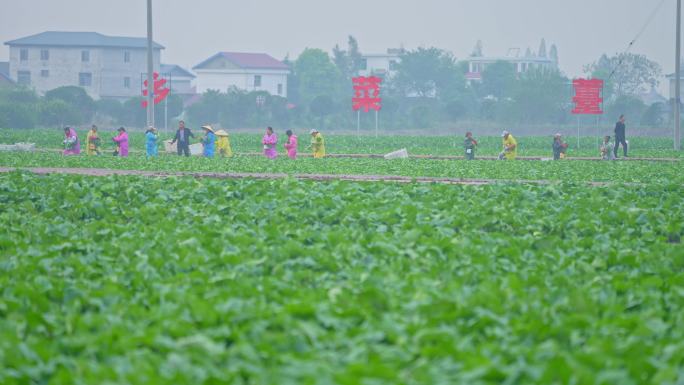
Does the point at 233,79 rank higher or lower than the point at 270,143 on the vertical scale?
higher

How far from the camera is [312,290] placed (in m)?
8.50

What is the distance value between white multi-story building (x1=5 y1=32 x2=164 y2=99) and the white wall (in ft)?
26.3

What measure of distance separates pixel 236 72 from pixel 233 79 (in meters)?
0.75

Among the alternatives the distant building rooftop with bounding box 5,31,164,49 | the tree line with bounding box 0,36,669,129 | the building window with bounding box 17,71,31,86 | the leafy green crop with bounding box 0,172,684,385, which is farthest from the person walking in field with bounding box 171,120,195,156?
the building window with bounding box 17,71,31,86

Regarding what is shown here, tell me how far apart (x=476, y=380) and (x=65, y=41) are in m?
91.2

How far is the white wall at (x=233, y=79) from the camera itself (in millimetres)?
99750

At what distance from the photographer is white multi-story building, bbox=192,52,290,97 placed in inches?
3922

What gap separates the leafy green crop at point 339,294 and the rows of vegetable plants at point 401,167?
9.65m

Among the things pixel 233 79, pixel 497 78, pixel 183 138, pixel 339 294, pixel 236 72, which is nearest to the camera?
pixel 339 294

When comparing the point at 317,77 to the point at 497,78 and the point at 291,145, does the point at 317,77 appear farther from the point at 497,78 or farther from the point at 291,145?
the point at 291,145

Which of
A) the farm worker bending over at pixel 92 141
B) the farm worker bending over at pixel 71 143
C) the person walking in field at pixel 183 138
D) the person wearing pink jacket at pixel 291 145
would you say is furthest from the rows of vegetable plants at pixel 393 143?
the person walking in field at pixel 183 138

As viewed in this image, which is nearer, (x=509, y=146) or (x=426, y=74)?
(x=509, y=146)

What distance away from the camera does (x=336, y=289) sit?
823 centimetres

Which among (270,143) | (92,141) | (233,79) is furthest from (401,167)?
(233,79)
